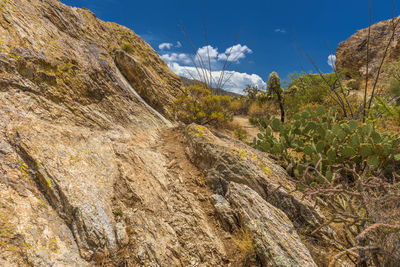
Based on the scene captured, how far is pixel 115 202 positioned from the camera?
2.65 meters

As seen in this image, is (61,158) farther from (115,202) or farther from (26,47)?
(26,47)

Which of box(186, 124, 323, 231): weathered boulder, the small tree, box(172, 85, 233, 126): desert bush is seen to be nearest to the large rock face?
the small tree

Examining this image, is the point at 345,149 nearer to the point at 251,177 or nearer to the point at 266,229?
the point at 251,177

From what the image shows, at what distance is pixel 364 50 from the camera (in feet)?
68.5

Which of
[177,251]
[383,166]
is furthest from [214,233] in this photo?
[383,166]

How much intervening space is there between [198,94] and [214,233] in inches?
243

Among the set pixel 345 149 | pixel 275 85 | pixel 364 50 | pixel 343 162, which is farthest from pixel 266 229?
pixel 364 50

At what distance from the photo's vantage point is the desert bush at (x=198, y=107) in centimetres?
712

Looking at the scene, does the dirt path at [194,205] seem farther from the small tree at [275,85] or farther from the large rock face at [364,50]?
the large rock face at [364,50]

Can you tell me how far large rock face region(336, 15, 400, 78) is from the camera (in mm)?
17688

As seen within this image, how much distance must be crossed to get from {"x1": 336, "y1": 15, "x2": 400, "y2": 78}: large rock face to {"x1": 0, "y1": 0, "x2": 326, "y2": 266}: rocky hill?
67.3 ft

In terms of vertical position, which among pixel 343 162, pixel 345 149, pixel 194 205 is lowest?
pixel 194 205

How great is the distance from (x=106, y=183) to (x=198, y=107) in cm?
518

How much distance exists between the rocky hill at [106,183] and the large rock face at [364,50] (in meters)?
20.5
